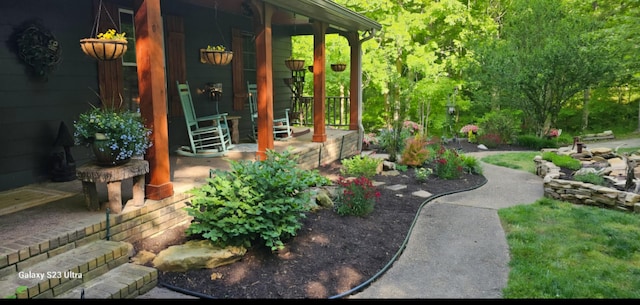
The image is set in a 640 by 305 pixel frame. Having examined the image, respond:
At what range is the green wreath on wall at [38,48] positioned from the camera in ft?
13.8

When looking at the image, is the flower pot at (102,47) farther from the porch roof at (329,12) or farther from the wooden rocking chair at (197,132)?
the wooden rocking chair at (197,132)

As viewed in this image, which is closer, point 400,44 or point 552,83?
point 552,83

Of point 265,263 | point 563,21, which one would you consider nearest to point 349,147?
point 265,263

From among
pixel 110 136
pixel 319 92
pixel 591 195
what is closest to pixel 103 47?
pixel 110 136

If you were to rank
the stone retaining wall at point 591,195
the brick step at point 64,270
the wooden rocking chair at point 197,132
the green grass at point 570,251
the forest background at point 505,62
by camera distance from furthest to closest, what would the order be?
the forest background at point 505,62 → the wooden rocking chair at point 197,132 → the stone retaining wall at point 591,195 → the green grass at point 570,251 → the brick step at point 64,270

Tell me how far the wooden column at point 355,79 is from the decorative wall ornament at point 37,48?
18.1 feet

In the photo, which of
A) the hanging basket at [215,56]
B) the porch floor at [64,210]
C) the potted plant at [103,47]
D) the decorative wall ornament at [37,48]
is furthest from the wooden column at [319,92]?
the potted plant at [103,47]

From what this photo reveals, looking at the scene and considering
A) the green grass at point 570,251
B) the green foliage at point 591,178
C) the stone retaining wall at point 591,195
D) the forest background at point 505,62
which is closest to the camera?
the green grass at point 570,251

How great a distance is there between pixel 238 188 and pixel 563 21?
35.4 ft

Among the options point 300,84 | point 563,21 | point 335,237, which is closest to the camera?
point 335,237

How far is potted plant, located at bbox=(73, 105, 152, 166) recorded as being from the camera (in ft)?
11.1

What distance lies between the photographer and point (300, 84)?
9.23 m

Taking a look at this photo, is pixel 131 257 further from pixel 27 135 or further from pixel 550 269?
pixel 550 269

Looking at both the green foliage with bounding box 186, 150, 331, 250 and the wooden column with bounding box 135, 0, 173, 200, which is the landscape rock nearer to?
the green foliage with bounding box 186, 150, 331, 250
